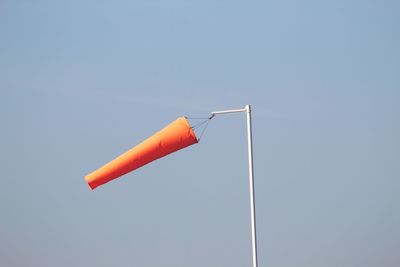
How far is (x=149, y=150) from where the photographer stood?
8648mm

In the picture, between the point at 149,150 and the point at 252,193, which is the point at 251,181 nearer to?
the point at 252,193

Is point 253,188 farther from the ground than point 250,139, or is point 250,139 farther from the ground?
point 250,139

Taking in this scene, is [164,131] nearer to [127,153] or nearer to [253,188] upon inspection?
[127,153]

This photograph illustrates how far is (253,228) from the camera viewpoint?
341 inches

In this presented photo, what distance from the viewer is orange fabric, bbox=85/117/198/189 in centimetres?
858

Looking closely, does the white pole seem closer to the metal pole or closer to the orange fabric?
the metal pole

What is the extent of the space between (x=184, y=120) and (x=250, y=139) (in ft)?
3.49

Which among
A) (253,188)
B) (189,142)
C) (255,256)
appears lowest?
(255,256)

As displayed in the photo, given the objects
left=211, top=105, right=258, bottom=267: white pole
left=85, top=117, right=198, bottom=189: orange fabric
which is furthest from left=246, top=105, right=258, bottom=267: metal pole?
left=85, top=117, right=198, bottom=189: orange fabric

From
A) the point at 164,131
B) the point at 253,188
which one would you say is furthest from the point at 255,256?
the point at 164,131

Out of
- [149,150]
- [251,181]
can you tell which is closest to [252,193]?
[251,181]

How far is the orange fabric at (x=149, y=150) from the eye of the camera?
28.1 feet

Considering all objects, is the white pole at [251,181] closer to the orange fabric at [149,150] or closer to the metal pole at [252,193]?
the metal pole at [252,193]

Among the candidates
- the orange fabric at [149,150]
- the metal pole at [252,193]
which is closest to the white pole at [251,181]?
the metal pole at [252,193]
